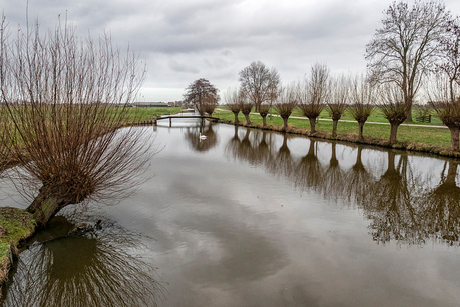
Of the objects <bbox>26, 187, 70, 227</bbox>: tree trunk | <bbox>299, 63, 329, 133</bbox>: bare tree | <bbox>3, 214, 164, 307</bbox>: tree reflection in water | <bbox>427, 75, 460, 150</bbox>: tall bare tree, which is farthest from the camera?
<bbox>299, 63, 329, 133</bbox>: bare tree

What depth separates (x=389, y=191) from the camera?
33.3 feet

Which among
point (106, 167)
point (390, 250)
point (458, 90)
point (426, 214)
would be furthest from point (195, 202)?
point (458, 90)

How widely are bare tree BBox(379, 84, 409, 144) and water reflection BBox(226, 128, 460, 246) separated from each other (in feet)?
8.32

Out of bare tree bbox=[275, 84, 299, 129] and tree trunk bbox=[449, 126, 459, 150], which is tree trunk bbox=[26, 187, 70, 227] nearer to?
tree trunk bbox=[449, 126, 459, 150]

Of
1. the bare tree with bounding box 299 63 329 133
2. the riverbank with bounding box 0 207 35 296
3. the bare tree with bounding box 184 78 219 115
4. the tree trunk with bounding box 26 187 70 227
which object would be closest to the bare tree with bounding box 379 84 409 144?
the bare tree with bounding box 299 63 329 133

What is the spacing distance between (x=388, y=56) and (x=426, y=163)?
1557 centimetres

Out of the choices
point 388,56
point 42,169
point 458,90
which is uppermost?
point 388,56

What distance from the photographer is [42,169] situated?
5.97 m

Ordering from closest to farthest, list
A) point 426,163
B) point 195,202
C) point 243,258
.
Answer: point 243,258 → point 195,202 → point 426,163

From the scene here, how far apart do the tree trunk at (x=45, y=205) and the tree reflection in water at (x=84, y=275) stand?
0.69 metres

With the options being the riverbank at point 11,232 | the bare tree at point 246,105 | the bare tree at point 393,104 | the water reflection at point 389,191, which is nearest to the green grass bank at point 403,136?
the water reflection at point 389,191

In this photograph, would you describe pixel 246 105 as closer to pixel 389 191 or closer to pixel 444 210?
pixel 389 191

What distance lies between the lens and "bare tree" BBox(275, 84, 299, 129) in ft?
95.5

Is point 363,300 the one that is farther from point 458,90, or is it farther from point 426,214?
point 458,90
